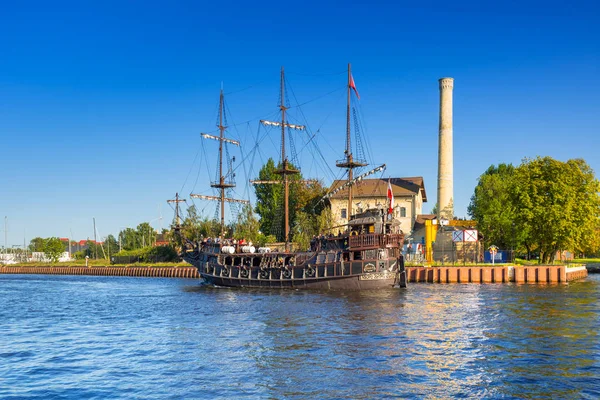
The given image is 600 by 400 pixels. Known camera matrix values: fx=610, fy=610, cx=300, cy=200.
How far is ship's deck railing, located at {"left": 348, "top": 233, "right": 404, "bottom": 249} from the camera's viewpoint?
171 ft

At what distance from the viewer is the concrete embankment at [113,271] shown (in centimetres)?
9406

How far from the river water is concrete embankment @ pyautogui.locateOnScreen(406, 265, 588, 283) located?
15205mm

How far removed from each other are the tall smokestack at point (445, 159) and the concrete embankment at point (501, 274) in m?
28.5

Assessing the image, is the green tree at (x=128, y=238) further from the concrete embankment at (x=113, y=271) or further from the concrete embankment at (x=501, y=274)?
the concrete embankment at (x=501, y=274)

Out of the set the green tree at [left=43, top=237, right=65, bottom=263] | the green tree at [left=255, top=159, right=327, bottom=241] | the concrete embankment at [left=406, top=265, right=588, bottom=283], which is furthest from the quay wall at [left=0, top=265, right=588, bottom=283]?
the green tree at [left=43, top=237, right=65, bottom=263]

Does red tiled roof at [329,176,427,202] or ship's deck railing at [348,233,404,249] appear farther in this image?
red tiled roof at [329,176,427,202]

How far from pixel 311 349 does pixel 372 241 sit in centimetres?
2812

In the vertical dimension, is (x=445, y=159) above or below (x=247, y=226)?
above

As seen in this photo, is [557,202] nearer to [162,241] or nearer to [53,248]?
[53,248]

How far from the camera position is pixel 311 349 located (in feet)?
81.6

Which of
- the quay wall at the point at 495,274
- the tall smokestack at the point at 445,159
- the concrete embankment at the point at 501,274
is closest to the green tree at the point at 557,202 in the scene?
the quay wall at the point at 495,274

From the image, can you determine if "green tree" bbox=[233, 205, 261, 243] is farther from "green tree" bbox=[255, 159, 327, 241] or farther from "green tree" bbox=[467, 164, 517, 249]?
"green tree" bbox=[467, 164, 517, 249]

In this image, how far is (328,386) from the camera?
1889cm

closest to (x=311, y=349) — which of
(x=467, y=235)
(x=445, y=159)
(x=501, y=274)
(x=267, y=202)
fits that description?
(x=501, y=274)
